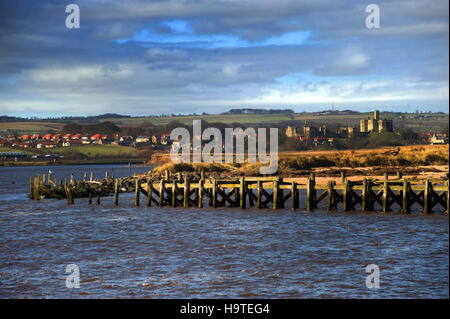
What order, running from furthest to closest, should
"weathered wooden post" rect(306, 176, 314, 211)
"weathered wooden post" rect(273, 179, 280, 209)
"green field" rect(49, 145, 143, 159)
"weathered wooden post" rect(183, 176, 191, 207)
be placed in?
"green field" rect(49, 145, 143, 159)
"weathered wooden post" rect(183, 176, 191, 207)
"weathered wooden post" rect(273, 179, 280, 209)
"weathered wooden post" rect(306, 176, 314, 211)

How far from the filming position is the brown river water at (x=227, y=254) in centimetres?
1869

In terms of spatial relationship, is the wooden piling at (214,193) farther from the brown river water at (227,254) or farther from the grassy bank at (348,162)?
the grassy bank at (348,162)

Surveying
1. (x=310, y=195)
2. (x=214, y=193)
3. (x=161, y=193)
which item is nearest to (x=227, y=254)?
(x=310, y=195)

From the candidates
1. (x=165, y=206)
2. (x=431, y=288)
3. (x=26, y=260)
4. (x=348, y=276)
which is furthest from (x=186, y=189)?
(x=431, y=288)

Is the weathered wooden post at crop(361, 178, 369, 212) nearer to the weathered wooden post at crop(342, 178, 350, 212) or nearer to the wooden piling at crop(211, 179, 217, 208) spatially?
the weathered wooden post at crop(342, 178, 350, 212)

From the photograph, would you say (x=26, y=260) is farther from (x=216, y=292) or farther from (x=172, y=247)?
(x=216, y=292)

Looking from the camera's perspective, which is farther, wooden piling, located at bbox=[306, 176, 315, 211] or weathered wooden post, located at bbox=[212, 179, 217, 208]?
weathered wooden post, located at bbox=[212, 179, 217, 208]

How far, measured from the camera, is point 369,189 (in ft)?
117

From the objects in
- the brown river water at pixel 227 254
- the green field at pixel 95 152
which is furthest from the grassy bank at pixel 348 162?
the green field at pixel 95 152

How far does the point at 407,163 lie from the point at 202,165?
2486cm

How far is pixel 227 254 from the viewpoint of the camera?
24375 millimetres

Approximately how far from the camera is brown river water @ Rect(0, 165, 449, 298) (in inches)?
736

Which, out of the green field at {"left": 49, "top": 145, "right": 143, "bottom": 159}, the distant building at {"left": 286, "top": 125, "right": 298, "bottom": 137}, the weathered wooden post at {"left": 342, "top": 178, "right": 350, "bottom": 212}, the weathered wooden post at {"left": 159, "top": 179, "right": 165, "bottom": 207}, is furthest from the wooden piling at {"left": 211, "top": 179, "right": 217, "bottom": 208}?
the green field at {"left": 49, "top": 145, "right": 143, "bottom": 159}
